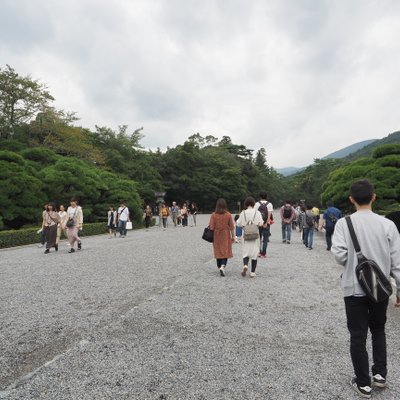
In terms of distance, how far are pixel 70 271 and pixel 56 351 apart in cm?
407

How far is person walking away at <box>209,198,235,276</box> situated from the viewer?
6410 mm

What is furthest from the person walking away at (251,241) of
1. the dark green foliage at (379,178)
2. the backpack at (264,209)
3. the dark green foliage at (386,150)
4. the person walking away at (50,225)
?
the dark green foliage at (386,150)

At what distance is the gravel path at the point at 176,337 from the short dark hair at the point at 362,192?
4.76 ft

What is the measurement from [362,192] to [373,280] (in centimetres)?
68

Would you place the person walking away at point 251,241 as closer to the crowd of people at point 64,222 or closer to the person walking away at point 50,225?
the crowd of people at point 64,222

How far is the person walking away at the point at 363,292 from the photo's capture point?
241cm

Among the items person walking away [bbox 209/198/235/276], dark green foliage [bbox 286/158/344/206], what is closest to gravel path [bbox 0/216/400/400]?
person walking away [bbox 209/198/235/276]

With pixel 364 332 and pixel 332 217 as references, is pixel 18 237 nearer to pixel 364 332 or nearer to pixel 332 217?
pixel 332 217

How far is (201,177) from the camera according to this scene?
4609cm

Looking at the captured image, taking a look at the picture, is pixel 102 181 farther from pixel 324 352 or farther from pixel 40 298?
pixel 324 352

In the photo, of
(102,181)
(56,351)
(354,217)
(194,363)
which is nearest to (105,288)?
(56,351)

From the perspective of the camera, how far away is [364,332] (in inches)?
95.0

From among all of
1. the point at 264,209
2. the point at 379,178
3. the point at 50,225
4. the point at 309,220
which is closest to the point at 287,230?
the point at 309,220

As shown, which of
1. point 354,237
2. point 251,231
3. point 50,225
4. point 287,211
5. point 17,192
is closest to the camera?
point 354,237
